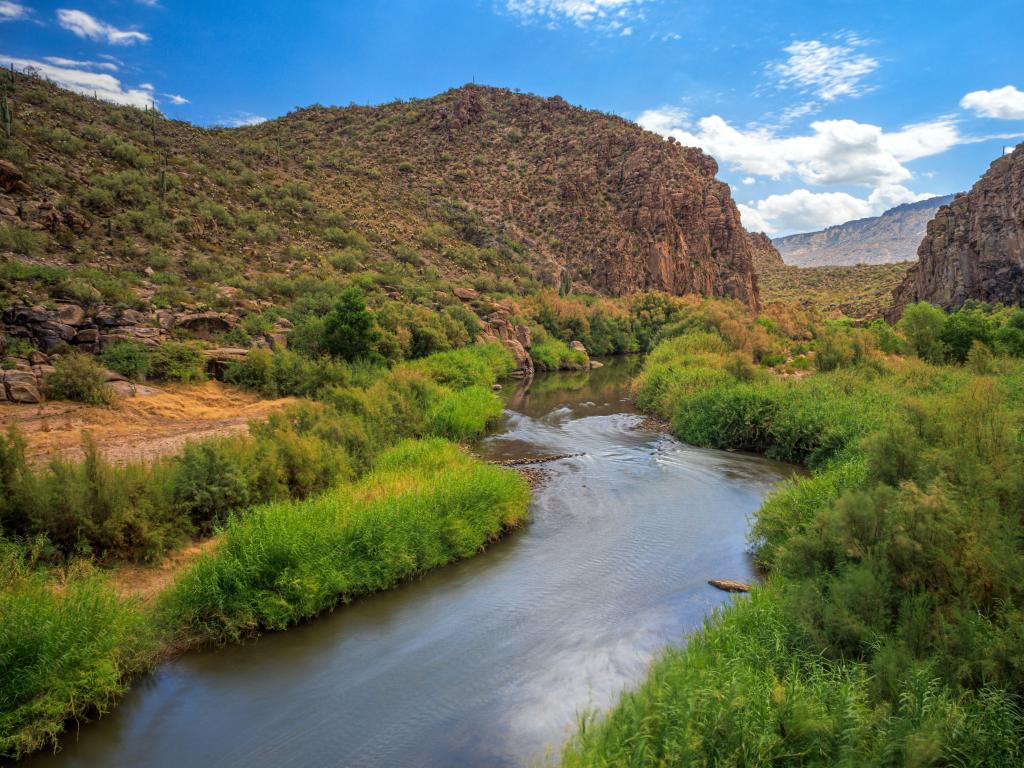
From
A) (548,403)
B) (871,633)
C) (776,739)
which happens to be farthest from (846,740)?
(548,403)

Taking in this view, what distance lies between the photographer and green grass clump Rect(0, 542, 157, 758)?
629 cm

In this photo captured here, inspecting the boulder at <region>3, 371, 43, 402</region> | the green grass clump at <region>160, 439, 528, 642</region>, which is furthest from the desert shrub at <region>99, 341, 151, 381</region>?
the green grass clump at <region>160, 439, 528, 642</region>

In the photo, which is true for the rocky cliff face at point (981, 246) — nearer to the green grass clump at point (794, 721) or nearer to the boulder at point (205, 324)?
the green grass clump at point (794, 721)

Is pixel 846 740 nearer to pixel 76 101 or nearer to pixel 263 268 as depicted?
pixel 263 268

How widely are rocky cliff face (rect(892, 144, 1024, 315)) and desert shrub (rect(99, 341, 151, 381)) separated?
185 feet

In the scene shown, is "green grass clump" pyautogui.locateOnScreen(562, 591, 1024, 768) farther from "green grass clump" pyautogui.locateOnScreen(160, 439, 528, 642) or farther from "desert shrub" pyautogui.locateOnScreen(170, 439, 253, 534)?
"desert shrub" pyautogui.locateOnScreen(170, 439, 253, 534)

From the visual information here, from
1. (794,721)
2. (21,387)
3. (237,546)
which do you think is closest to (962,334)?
(794,721)

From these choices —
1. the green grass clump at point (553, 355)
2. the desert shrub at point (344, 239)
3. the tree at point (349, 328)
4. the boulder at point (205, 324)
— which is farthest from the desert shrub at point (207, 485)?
the desert shrub at point (344, 239)

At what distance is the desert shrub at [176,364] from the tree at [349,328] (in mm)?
5206

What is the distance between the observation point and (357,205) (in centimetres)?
5200

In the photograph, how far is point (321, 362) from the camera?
21.7 meters

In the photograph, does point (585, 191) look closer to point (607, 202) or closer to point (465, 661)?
point (607, 202)

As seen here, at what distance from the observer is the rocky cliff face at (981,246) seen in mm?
46531

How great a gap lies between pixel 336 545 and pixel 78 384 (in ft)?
35.4
